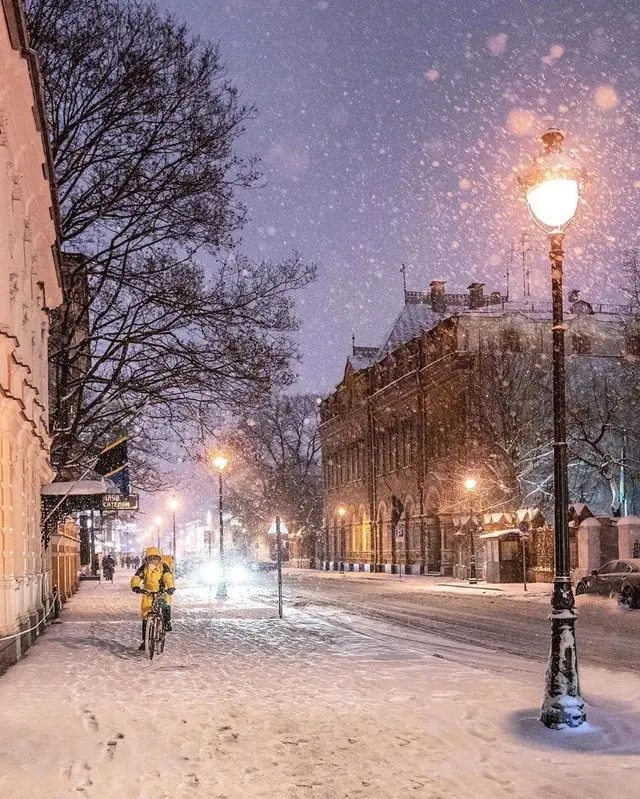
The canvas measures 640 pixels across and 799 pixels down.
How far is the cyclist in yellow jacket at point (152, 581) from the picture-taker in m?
15.6

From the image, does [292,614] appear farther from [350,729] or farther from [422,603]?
[350,729]

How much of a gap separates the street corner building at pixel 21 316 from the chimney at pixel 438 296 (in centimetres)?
4846

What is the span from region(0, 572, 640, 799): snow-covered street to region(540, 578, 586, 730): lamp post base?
176mm

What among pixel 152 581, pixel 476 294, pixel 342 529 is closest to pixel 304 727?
pixel 152 581

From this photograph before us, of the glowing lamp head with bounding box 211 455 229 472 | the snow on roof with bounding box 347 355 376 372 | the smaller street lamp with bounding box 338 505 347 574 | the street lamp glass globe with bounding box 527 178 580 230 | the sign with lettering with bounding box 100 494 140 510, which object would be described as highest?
the snow on roof with bounding box 347 355 376 372

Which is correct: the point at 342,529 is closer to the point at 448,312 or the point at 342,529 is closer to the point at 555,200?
the point at 448,312

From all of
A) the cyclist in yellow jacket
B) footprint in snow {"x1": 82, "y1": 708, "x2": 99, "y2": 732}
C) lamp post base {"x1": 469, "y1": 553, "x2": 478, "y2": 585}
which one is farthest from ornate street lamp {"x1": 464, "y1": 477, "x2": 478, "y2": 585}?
footprint in snow {"x1": 82, "y1": 708, "x2": 99, "y2": 732}

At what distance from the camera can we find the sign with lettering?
2761 cm

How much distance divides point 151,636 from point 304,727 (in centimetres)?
663

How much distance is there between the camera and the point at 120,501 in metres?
28.9

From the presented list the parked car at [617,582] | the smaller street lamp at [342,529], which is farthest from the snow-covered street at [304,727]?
the smaller street lamp at [342,529]

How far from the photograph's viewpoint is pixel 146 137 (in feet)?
69.5

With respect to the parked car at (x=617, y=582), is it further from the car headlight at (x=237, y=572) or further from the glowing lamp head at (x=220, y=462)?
the car headlight at (x=237, y=572)

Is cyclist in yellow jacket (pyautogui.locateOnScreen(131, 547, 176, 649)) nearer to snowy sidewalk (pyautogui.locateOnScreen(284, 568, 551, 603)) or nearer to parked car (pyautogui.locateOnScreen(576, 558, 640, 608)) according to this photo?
parked car (pyautogui.locateOnScreen(576, 558, 640, 608))
